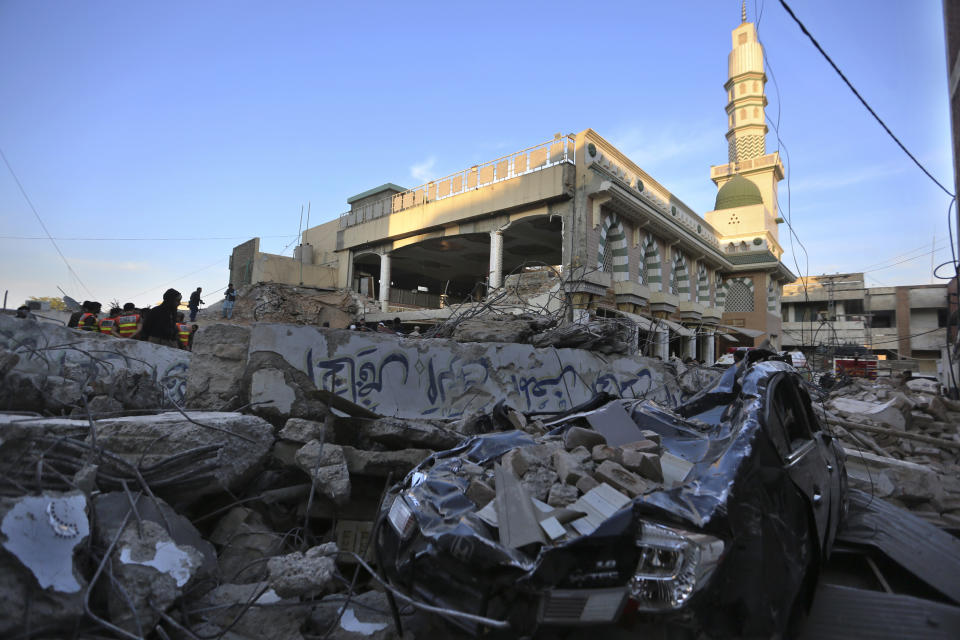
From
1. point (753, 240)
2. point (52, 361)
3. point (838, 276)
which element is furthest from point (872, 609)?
point (838, 276)

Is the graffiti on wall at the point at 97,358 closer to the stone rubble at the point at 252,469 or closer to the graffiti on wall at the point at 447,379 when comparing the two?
the stone rubble at the point at 252,469

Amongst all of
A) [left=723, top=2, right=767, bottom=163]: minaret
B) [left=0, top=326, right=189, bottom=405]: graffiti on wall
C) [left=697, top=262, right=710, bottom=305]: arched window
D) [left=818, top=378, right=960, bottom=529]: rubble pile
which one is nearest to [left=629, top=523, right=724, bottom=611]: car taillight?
[left=818, top=378, right=960, bottom=529]: rubble pile

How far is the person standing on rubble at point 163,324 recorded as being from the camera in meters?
7.09

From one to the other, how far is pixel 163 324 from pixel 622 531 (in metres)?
7.37

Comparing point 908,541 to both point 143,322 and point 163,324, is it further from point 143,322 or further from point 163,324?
point 143,322

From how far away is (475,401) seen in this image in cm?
571

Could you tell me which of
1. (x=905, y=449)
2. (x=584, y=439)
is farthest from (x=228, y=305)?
(x=905, y=449)

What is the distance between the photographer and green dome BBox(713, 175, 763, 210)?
27484 millimetres

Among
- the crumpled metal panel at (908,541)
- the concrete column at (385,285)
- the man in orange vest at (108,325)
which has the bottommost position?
the crumpled metal panel at (908,541)

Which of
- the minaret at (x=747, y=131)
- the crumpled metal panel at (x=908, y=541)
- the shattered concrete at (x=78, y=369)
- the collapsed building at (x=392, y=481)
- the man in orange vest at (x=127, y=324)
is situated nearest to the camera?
the collapsed building at (x=392, y=481)

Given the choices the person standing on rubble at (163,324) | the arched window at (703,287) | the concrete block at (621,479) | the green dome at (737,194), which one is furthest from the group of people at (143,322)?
the green dome at (737,194)

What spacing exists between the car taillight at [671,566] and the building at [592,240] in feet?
25.0

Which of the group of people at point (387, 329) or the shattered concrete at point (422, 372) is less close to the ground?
the group of people at point (387, 329)

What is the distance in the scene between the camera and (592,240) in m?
15.8
